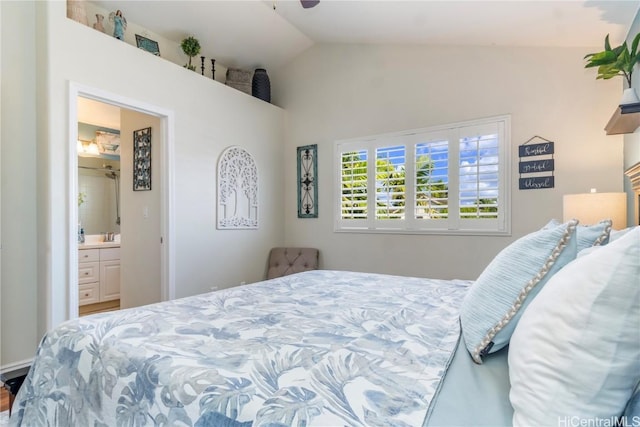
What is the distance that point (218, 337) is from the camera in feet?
3.81

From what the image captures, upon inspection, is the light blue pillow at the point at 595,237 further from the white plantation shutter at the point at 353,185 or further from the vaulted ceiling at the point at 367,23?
the white plantation shutter at the point at 353,185

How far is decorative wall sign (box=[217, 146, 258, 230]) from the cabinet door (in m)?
1.96

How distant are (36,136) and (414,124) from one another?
332 cm

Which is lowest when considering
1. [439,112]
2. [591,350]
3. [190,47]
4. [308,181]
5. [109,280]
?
[109,280]

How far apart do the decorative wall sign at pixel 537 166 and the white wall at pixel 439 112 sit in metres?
0.05

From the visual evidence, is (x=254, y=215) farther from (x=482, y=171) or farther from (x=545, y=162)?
(x=545, y=162)

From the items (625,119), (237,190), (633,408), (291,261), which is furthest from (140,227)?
(625,119)

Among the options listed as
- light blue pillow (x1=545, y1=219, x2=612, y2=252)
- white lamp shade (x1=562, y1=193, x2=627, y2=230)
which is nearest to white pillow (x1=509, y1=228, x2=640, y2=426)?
light blue pillow (x1=545, y1=219, x2=612, y2=252)

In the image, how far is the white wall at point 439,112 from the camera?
284 centimetres

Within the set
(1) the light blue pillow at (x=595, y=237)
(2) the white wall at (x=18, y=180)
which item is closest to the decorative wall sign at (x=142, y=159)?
(2) the white wall at (x=18, y=180)

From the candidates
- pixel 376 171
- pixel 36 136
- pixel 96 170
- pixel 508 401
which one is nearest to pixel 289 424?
pixel 508 401

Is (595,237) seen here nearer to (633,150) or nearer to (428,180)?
(633,150)

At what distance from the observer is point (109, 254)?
14.8 ft

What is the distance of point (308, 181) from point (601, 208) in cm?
298
